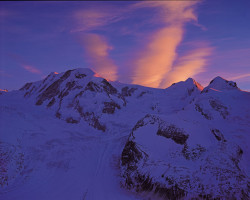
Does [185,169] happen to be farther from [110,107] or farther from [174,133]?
[110,107]

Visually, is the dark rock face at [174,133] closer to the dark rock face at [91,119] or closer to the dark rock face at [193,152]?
the dark rock face at [193,152]

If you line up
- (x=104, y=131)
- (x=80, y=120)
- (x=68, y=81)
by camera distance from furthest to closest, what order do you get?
(x=68, y=81), (x=80, y=120), (x=104, y=131)

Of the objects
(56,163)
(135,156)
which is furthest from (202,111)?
(56,163)

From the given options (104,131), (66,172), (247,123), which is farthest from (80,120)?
(247,123)

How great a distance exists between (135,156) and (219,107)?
36.0ft

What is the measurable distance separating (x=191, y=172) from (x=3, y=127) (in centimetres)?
1326

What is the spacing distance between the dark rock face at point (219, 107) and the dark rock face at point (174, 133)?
7151mm

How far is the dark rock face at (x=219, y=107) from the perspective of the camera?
14.6 m

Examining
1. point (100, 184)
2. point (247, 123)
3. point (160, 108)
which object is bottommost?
point (100, 184)

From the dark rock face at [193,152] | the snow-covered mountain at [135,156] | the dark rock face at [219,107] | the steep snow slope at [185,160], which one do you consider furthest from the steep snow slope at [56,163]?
the dark rock face at [219,107]

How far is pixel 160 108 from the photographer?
25.7 m

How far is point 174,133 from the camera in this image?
9.74m

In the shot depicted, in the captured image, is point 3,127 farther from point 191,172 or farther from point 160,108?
point 160,108

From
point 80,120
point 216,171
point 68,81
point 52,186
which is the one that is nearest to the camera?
point 216,171
